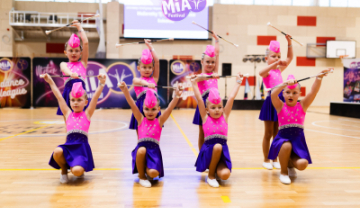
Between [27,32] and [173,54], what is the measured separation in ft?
22.4

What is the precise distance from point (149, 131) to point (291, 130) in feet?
4.53

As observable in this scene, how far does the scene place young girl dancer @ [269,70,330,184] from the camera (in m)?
2.56

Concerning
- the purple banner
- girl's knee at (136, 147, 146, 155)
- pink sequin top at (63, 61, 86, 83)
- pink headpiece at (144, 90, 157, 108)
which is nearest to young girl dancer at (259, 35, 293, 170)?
pink headpiece at (144, 90, 157, 108)

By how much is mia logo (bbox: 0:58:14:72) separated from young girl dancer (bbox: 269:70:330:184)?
10880 mm

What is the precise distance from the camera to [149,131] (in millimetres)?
2570

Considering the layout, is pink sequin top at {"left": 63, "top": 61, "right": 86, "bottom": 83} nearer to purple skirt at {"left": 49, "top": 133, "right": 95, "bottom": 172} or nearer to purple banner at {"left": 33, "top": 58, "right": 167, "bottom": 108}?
purple skirt at {"left": 49, "top": 133, "right": 95, "bottom": 172}

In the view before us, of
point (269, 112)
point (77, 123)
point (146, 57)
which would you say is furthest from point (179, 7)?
point (77, 123)

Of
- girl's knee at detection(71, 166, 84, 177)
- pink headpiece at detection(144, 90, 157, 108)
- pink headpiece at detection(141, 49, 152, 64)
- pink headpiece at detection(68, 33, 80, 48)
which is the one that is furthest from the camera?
pink headpiece at detection(68, 33, 80, 48)

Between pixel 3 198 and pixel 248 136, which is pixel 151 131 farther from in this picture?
pixel 248 136

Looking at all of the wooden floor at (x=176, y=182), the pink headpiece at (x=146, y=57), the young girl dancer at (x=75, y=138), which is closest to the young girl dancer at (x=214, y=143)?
the wooden floor at (x=176, y=182)

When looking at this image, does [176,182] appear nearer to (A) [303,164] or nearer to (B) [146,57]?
(A) [303,164]

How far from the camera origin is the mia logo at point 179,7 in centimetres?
1035

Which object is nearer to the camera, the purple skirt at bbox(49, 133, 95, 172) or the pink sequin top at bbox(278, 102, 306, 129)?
the purple skirt at bbox(49, 133, 95, 172)

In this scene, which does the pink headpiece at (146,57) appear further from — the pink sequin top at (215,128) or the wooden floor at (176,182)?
the wooden floor at (176,182)
